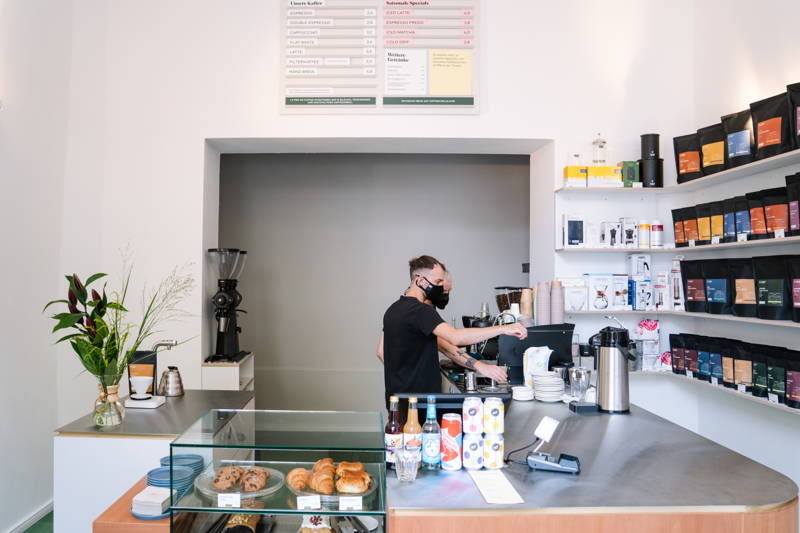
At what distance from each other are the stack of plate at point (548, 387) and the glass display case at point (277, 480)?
1409 millimetres

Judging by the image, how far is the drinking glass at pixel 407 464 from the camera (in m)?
1.70

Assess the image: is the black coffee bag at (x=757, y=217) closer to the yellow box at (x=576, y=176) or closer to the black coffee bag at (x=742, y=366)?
the black coffee bag at (x=742, y=366)

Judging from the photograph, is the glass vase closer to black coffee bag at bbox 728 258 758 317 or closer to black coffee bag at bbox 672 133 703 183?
black coffee bag at bbox 728 258 758 317

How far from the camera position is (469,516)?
1526mm

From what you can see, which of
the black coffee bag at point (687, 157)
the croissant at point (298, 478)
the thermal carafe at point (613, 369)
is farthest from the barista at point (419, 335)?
the black coffee bag at point (687, 157)

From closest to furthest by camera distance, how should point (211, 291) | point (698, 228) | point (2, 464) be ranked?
point (2, 464) < point (698, 228) < point (211, 291)

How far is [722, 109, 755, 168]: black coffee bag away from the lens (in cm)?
320

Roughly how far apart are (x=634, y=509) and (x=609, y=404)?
1.12 meters

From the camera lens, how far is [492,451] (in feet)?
5.98

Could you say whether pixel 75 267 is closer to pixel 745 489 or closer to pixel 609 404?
pixel 609 404

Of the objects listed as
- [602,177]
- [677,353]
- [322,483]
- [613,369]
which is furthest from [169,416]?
[677,353]

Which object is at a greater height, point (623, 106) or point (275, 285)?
point (623, 106)

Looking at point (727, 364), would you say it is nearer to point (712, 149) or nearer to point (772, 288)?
point (772, 288)

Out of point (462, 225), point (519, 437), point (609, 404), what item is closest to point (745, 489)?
point (519, 437)
